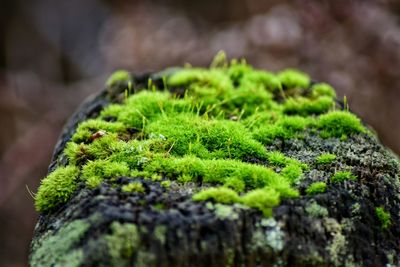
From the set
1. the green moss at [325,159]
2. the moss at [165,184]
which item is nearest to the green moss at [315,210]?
the green moss at [325,159]

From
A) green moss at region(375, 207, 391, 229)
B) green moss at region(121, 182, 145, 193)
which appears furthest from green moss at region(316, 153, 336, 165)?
green moss at region(121, 182, 145, 193)

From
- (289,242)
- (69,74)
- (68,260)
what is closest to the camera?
(68,260)

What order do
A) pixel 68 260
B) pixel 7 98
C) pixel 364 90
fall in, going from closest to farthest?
pixel 68 260 → pixel 364 90 → pixel 7 98

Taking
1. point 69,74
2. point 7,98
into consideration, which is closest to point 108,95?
point 7,98

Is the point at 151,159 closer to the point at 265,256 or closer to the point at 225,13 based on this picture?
the point at 265,256

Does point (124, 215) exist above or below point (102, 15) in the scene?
below

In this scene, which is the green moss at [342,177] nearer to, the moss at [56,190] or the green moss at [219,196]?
the green moss at [219,196]

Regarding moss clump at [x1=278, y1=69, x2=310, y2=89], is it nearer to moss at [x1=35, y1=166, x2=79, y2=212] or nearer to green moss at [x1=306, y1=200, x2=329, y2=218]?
green moss at [x1=306, y1=200, x2=329, y2=218]
